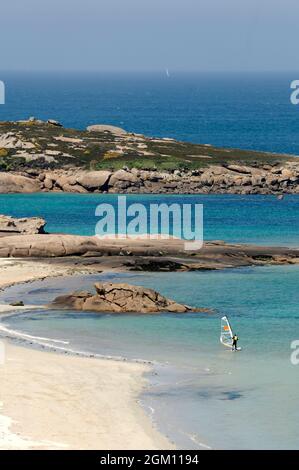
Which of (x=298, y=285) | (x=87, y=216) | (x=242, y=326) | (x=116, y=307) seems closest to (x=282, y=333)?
(x=242, y=326)

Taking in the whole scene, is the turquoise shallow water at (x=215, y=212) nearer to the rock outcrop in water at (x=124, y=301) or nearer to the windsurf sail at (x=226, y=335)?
the rock outcrop in water at (x=124, y=301)

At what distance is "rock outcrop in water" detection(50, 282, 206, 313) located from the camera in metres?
51.6

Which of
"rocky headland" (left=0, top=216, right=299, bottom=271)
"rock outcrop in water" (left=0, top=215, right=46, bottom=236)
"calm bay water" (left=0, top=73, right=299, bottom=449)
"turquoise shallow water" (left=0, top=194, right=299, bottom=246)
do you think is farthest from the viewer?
"turquoise shallow water" (left=0, top=194, right=299, bottom=246)

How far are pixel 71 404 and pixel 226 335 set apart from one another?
11.3 meters

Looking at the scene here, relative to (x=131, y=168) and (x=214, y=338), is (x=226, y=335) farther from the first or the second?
(x=131, y=168)

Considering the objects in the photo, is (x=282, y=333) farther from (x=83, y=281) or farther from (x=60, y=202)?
(x=60, y=202)

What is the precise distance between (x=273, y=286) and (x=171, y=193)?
35.1 metres

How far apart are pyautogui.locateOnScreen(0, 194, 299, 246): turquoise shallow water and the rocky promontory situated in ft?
7.46

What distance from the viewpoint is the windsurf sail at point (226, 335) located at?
150ft

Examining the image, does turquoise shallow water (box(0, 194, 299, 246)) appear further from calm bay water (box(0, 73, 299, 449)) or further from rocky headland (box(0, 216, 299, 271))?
rocky headland (box(0, 216, 299, 271))

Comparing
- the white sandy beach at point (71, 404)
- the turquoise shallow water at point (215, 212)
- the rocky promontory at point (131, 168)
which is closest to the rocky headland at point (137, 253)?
the turquoise shallow water at point (215, 212)

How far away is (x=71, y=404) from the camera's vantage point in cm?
3662

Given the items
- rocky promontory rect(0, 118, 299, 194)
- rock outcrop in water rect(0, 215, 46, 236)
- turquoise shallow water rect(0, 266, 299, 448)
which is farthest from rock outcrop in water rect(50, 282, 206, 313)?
rocky promontory rect(0, 118, 299, 194)

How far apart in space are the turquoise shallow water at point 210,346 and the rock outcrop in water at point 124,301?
0.81 meters
